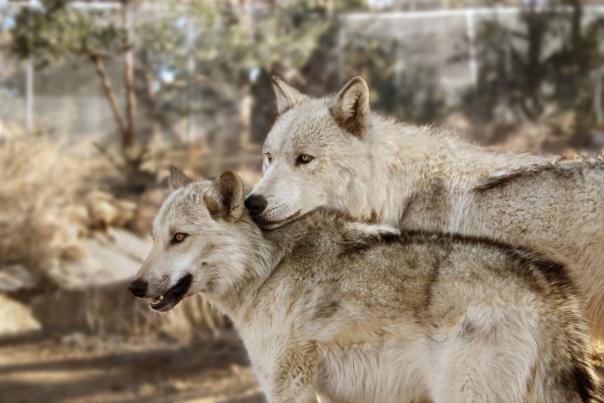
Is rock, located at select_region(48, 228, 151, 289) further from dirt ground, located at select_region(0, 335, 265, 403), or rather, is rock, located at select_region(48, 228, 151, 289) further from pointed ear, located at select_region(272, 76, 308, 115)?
pointed ear, located at select_region(272, 76, 308, 115)

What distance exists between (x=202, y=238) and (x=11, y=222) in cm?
1702

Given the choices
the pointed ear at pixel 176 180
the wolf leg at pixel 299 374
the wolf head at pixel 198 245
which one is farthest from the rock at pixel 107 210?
the wolf leg at pixel 299 374

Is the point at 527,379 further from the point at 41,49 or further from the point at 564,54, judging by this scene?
the point at 564,54

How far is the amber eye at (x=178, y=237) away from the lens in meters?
5.25

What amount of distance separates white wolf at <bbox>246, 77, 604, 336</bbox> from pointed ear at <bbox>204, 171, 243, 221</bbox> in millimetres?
220

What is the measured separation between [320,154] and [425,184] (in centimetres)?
80

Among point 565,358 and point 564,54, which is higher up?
point 565,358

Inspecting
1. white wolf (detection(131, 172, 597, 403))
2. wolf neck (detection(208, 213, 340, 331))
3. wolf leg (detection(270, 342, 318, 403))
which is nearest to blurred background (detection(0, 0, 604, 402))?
wolf neck (detection(208, 213, 340, 331))

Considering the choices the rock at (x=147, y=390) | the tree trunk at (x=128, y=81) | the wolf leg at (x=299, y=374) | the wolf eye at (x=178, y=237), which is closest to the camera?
the wolf leg at (x=299, y=374)

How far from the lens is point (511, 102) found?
2630 cm

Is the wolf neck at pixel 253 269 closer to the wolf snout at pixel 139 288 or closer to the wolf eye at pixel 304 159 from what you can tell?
the wolf snout at pixel 139 288

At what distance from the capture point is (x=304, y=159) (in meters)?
6.04

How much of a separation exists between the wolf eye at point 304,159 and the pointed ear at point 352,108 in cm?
37

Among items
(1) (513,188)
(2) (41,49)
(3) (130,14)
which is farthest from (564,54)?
(1) (513,188)
